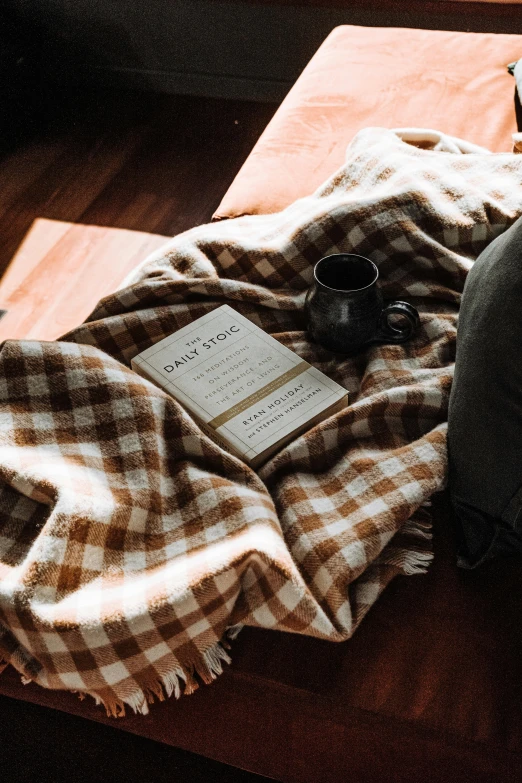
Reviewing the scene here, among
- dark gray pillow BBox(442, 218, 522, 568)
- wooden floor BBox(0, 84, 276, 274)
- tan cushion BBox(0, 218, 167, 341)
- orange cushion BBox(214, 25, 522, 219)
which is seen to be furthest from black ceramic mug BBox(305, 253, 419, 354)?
wooden floor BBox(0, 84, 276, 274)

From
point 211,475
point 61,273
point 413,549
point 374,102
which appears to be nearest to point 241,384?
point 211,475

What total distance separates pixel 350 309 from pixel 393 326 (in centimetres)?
9

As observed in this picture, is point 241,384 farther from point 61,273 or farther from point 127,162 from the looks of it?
point 127,162

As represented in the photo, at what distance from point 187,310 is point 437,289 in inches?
13.4

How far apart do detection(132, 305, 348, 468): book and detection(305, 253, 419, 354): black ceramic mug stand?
0.06 meters

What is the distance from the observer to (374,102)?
4.56 ft

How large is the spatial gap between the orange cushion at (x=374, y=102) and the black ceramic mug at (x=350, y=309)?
0.35 meters

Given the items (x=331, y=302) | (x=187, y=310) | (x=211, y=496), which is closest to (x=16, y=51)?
(x=187, y=310)

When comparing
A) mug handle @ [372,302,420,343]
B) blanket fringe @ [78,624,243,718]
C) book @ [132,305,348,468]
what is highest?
book @ [132,305,348,468]

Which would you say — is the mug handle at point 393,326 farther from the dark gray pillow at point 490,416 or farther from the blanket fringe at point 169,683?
the blanket fringe at point 169,683

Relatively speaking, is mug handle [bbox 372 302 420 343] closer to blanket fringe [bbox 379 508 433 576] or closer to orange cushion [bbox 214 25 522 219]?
blanket fringe [bbox 379 508 433 576]

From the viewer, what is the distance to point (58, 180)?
225 centimetres

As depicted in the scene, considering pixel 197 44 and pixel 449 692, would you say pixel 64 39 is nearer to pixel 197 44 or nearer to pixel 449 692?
pixel 197 44

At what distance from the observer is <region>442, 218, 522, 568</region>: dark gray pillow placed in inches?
25.5
